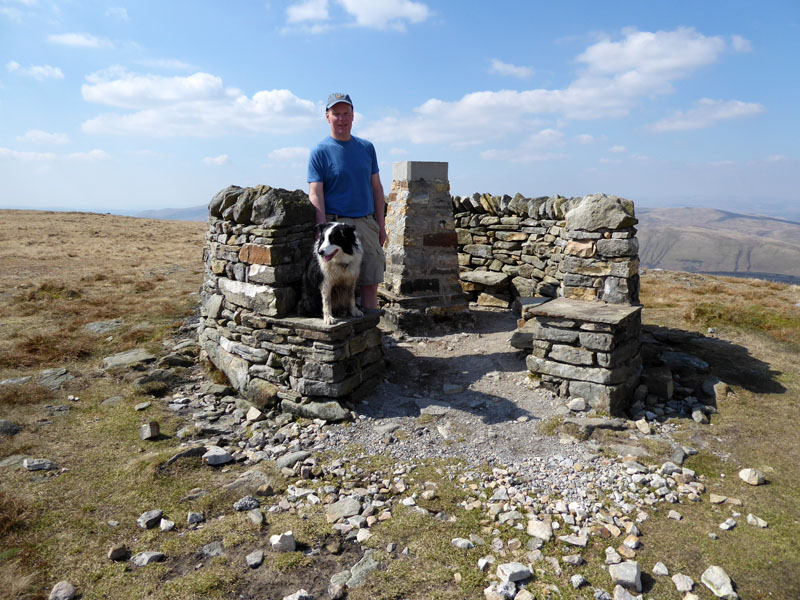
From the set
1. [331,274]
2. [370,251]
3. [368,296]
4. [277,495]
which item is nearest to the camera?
[277,495]

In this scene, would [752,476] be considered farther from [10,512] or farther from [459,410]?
[10,512]

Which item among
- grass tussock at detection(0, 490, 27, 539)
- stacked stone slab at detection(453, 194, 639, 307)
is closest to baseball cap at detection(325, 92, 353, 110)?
stacked stone slab at detection(453, 194, 639, 307)

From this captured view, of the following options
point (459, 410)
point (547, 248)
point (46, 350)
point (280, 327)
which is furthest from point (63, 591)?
point (547, 248)

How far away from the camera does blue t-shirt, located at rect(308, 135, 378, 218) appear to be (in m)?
5.82

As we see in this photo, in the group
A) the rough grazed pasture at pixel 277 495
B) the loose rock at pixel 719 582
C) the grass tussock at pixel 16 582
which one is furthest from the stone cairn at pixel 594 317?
the grass tussock at pixel 16 582

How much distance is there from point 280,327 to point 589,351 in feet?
12.4

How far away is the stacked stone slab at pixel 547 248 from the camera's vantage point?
245 inches

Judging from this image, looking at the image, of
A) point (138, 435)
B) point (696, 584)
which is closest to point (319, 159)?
point (138, 435)

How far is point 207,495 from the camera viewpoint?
4.14 m

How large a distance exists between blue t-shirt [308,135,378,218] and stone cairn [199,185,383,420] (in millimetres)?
345

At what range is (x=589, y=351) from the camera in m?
5.65

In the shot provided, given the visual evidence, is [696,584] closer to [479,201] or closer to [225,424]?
[225,424]

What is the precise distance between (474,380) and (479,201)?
575 centimetres

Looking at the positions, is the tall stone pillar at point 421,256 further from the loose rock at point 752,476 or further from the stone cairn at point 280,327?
the loose rock at point 752,476
